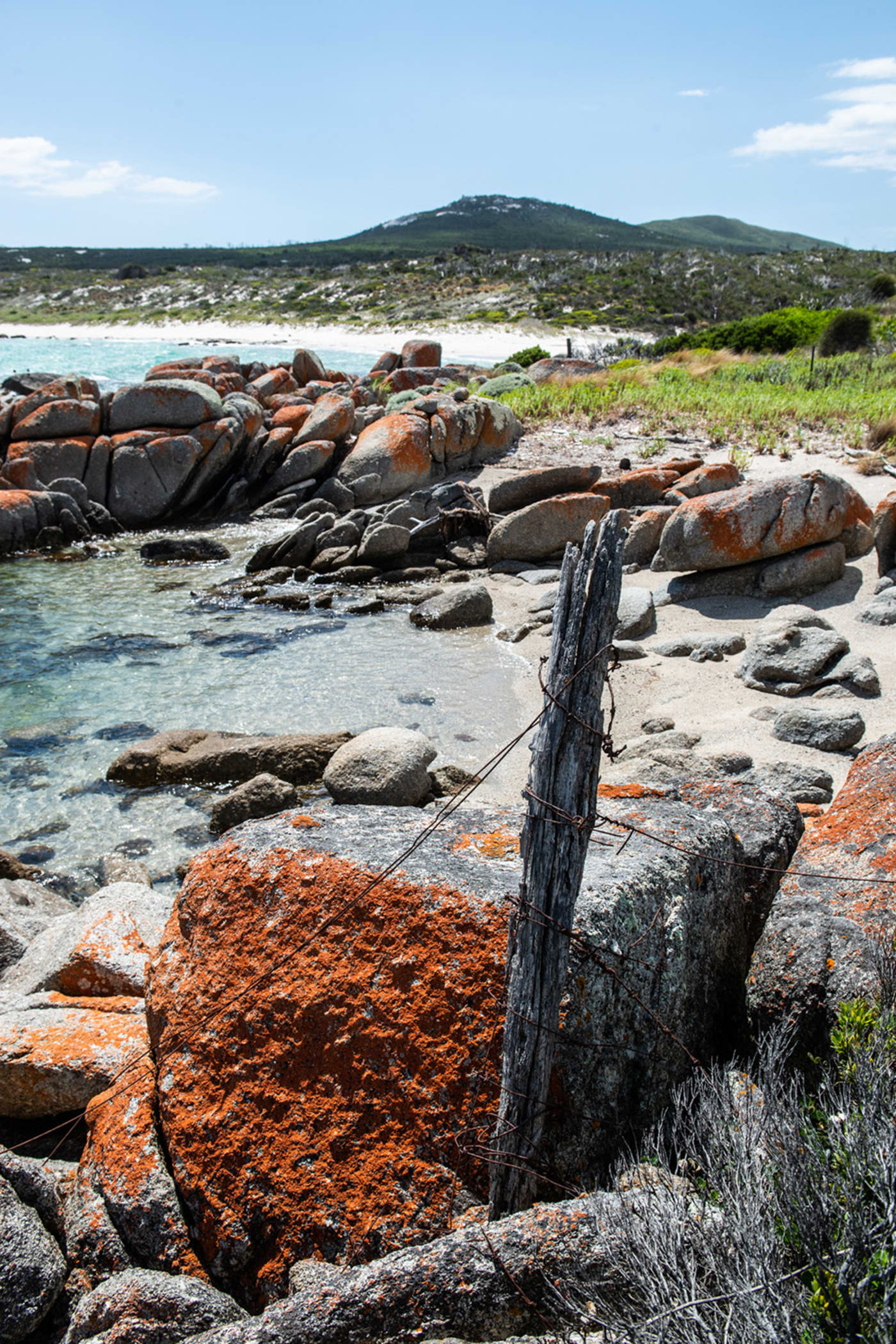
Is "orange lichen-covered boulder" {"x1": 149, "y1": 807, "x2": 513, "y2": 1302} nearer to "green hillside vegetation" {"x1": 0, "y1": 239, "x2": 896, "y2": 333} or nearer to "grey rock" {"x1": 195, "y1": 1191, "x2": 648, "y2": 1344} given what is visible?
"grey rock" {"x1": 195, "y1": 1191, "x2": 648, "y2": 1344}

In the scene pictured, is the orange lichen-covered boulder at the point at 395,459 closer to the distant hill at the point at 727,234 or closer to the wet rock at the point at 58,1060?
the wet rock at the point at 58,1060

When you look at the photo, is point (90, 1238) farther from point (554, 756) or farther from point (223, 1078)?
point (554, 756)

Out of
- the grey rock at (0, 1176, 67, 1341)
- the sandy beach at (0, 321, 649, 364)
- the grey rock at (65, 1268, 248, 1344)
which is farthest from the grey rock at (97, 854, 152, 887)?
the sandy beach at (0, 321, 649, 364)

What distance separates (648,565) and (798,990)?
10.4 meters

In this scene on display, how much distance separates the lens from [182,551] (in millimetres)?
17297

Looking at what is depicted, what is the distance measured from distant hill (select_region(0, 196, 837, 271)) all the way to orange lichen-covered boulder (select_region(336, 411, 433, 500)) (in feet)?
237

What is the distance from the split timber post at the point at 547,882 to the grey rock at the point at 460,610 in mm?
10053

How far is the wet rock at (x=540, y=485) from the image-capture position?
51.1 ft

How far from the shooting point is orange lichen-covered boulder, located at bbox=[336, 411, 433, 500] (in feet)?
59.5

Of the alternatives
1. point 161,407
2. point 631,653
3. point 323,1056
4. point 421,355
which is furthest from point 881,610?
point 421,355

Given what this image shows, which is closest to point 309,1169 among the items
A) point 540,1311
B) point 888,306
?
point 540,1311

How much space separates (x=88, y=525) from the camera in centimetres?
1880

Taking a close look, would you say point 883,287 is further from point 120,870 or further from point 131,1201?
point 131,1201

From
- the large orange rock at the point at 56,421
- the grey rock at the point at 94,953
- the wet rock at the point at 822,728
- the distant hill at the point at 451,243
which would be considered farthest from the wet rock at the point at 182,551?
the distant hill at the point at 451,243
